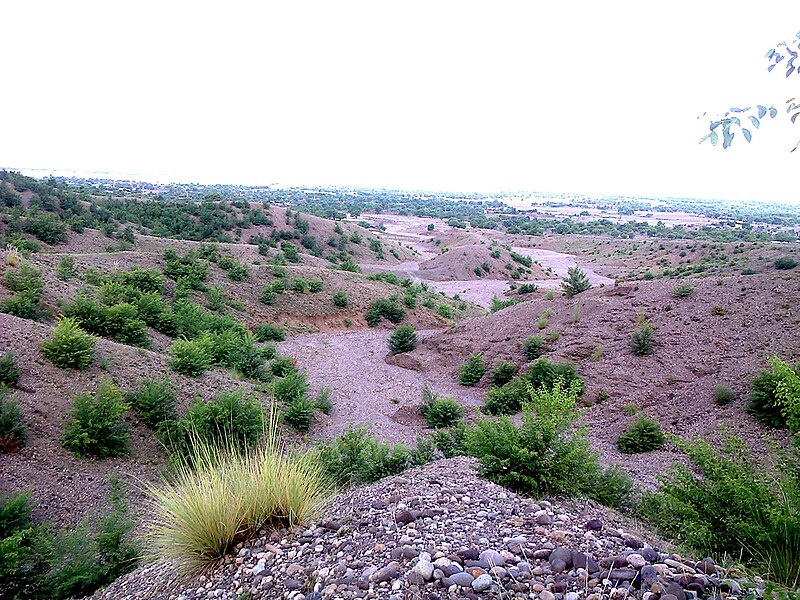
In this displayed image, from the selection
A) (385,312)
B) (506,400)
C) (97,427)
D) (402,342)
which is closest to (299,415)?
(97,427)

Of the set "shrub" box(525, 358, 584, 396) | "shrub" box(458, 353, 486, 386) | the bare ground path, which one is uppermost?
"shrub" box(525, 358, 584, 396)

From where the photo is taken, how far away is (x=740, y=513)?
445 centimetres

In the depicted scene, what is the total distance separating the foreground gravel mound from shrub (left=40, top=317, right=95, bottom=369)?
23.9 feet

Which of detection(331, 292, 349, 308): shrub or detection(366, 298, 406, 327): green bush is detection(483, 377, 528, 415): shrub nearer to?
detection(366, 298, 406, 327): green bush

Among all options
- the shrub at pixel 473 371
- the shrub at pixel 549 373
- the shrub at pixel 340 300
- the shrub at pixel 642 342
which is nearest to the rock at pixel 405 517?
the shrub at pixel 549 373

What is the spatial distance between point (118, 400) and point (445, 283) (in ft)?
124

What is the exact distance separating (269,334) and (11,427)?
50.1 feet

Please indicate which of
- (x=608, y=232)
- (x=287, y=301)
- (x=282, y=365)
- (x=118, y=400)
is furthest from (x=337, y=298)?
(x=608, y=232)

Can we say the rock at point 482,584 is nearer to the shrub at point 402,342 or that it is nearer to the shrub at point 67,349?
the shrub at point 67,349

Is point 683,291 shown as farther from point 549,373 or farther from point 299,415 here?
point 299,415

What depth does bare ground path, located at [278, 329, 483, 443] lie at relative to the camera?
14430 millimetres

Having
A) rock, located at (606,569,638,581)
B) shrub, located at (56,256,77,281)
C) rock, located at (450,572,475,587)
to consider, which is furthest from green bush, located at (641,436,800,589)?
shrub, located at (56,256,77,281)

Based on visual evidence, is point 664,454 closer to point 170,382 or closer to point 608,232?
point 170,382

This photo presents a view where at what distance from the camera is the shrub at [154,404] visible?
1077 cm
